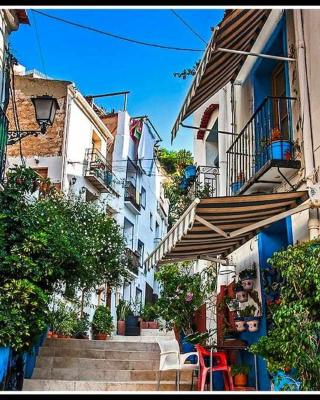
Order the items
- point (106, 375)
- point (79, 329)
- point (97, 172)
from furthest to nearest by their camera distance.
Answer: point (97, 172), point (79, 329), point (106, 375)

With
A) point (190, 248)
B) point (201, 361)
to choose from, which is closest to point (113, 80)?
point (190, 248)

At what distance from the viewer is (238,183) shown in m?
10.9

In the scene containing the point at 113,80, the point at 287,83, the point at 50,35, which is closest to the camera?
the point at 287,83

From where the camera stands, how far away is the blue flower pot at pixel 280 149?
8617 millimetres

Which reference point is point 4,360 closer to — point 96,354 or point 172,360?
point 172,360

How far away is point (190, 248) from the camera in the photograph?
951cm

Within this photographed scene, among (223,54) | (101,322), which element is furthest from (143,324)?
(223,54)

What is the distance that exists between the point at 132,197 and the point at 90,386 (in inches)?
940

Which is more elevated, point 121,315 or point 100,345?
point 121,315

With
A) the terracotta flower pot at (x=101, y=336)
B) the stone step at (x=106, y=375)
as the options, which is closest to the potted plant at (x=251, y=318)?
the stone step at (x=106, y=375)

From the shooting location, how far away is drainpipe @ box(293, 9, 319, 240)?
296 inches

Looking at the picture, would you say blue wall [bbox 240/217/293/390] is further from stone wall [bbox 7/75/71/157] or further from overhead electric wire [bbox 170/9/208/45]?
stone wall [bbox 7/75/71/157]

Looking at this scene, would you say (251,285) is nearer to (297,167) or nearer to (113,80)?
(297,167)
